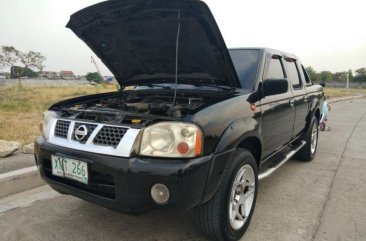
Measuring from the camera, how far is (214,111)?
8.41 ft

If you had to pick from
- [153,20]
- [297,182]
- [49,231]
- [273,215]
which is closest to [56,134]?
[49,231]

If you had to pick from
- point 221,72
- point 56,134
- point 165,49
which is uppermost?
point 165,49

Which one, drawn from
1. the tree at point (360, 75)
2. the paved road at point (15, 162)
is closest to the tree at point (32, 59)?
the paved road at point (15, 162)

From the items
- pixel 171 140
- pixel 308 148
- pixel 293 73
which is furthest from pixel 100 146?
pixel 308 148

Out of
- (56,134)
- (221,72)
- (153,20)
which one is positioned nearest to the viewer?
(56,134)

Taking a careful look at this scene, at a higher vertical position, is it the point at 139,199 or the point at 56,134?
the point at 56,134

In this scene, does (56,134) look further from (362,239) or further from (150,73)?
(362,239)

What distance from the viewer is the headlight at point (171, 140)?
233 cm

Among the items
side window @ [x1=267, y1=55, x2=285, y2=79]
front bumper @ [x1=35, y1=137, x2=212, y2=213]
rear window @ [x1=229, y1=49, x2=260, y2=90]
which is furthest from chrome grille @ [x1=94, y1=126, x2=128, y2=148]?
side window @ [x1=267, y1=55, x2=285, y2=79]

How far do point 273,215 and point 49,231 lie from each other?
211 cm

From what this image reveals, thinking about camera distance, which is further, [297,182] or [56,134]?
[297,182]

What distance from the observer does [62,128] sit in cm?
285

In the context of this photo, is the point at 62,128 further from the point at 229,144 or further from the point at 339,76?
the point at 339,76

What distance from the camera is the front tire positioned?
2.56 metres
